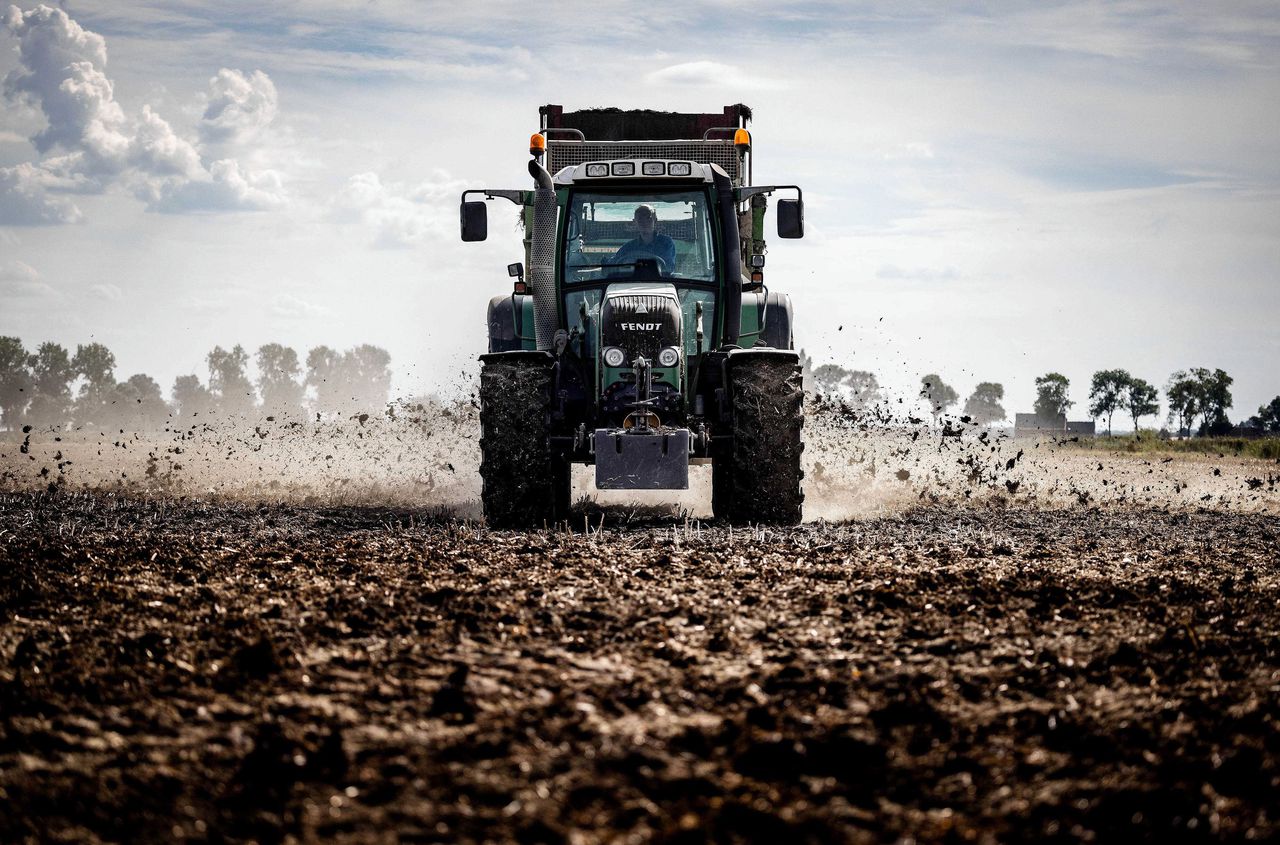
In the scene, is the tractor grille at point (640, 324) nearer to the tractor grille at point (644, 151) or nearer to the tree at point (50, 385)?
the tractor grille at point (644, 151)

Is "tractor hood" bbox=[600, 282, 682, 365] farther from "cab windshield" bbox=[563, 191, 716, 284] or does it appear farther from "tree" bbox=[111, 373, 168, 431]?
"tree" bbox=[111, 373, 168, 431]

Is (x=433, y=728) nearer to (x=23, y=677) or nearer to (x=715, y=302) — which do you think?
(x=23, y=677)

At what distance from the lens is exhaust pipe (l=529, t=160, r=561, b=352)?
33.7ft

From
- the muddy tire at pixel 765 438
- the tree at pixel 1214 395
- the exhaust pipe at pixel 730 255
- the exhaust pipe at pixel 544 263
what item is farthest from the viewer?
the tree at pixel 1214 395

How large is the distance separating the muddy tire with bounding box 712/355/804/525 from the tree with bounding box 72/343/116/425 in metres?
95.0

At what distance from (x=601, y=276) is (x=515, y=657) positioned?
653 centimetres

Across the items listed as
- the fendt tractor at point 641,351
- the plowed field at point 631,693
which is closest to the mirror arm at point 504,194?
the fendt tractor at point 641,351

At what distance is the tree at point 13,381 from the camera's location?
90000mm

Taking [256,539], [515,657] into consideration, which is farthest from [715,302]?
[515,657]

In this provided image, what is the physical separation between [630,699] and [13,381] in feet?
329

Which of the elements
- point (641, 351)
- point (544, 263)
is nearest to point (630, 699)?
point (641, 351)

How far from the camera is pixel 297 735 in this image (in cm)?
364

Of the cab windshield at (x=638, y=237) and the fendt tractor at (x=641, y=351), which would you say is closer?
the fendt tractor at (x=641, y=351)

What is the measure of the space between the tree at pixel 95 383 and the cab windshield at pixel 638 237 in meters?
93.6
